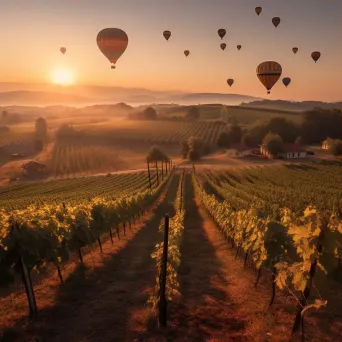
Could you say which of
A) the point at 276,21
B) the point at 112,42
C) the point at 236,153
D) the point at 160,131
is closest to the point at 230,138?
the point at 236,153

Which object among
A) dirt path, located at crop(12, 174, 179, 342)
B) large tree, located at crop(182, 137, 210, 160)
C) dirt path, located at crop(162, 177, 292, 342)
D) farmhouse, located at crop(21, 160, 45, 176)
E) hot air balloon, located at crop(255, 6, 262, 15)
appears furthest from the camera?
large tree, located at crop(182, 137, 210, 160)

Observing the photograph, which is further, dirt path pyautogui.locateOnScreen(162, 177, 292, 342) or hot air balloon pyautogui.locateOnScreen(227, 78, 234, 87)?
hot air balloon pyautogui.locateOnScreen(227, 78, 234, 87)

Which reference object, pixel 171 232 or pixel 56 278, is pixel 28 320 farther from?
pixel 171 232

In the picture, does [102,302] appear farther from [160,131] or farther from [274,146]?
[160,131]

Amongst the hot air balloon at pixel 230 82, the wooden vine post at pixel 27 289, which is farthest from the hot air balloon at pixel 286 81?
the wooden vine post at pixel 27 289

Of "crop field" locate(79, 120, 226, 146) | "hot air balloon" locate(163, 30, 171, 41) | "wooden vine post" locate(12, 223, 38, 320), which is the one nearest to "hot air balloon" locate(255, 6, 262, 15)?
"hot air balloon" locate(163, 30, 171, 41)

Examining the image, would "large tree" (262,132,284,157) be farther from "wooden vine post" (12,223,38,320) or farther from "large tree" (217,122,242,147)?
"wooden vine post" (12,223,38,320)
